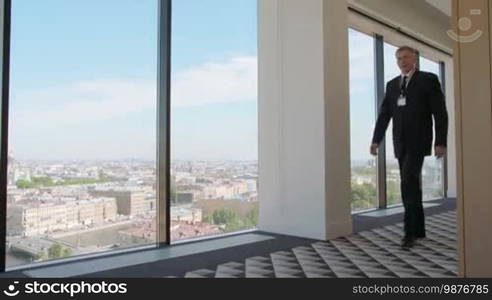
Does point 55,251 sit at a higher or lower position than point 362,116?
lower

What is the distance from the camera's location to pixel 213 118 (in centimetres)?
339

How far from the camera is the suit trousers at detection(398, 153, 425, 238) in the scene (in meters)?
2.83

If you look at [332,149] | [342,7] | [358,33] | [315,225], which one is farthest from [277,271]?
[358,33]

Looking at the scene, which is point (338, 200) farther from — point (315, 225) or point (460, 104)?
point (460, 104)

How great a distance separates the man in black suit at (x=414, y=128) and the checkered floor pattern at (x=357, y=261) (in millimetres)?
198

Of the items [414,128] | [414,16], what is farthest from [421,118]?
[414,16]

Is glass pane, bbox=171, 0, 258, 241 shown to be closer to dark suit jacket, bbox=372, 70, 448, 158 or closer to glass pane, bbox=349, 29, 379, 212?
dark suit jacket, bbox=372, 70, 448, 158

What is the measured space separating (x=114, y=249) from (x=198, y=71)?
1460mm

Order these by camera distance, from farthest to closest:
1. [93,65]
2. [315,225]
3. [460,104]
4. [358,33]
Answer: [358,33] → [315,225] → [93,65] → [460,104]

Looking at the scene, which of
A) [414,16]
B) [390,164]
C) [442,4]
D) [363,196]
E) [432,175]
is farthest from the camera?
[432,175]

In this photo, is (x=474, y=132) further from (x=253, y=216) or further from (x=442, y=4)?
(x=442, y=4)

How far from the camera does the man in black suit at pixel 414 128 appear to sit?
112 inches

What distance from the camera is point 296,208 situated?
3.38 m

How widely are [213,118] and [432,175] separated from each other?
444 cm
